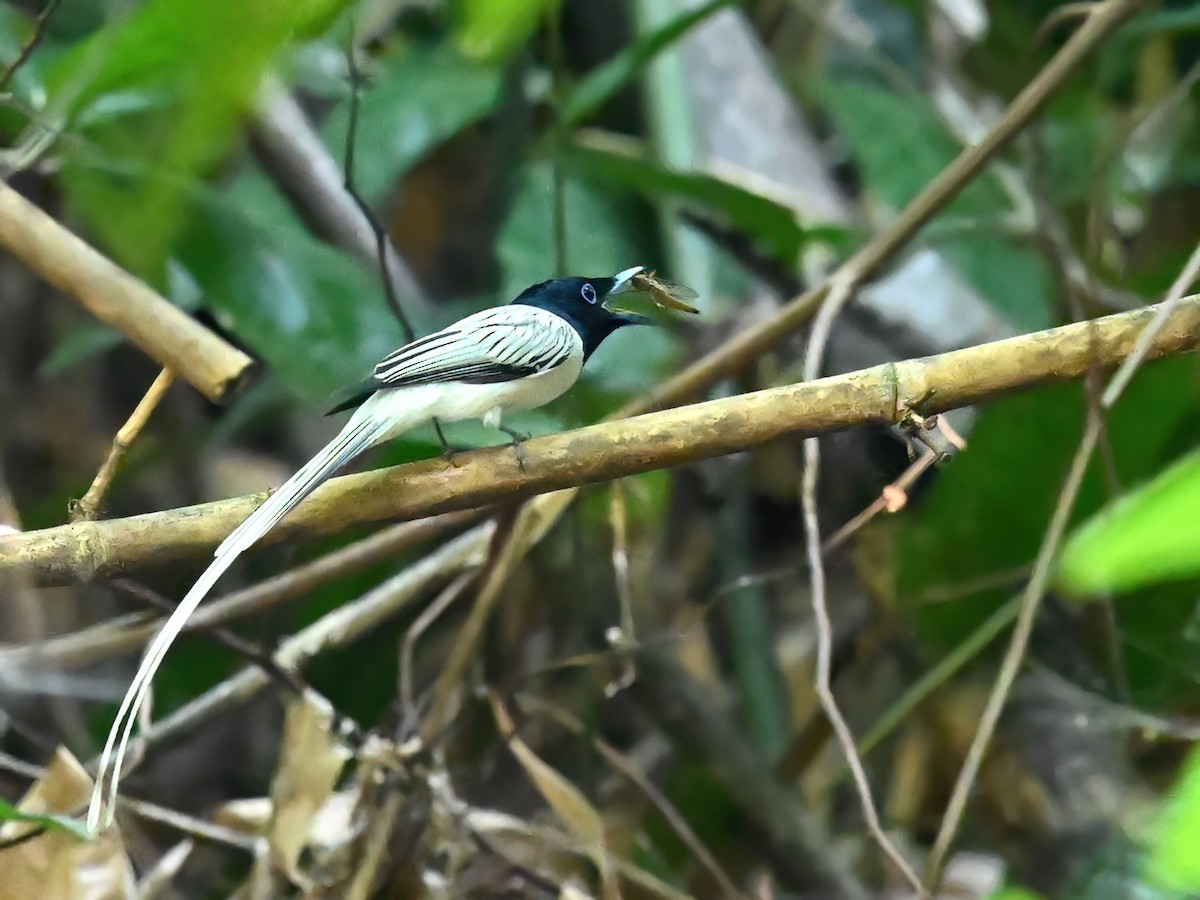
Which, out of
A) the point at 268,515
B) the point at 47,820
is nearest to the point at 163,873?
the point at 47,820

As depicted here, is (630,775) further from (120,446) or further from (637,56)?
(637,56)

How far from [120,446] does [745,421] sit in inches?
17.2

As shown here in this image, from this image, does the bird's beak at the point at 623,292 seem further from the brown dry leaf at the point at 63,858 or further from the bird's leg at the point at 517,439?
the brown dry leaf at the point at 63,858

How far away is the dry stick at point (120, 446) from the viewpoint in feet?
2.56

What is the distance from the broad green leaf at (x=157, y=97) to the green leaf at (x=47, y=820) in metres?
0.35

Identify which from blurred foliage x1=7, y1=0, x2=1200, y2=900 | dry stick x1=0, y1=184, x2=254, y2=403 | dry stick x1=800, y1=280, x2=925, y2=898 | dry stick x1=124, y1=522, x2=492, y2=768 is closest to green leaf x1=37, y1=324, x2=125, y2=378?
blurred foliage x1=7, y1=0, x2=1200, y2=900

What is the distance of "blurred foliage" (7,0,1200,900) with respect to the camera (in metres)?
1.10

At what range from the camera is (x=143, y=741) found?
1.13m

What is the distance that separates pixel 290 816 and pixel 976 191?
1.26m

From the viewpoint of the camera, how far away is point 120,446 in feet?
2.71

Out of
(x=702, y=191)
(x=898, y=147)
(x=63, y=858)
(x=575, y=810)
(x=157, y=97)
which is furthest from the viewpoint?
(x=898, y=147)

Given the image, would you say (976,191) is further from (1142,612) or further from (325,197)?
(325,197)

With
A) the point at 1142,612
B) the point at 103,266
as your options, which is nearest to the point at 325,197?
the point at 103,266

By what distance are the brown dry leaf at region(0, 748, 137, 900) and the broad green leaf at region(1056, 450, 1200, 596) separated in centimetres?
91
